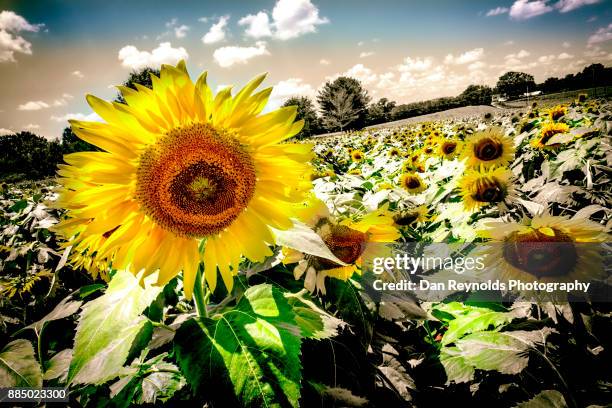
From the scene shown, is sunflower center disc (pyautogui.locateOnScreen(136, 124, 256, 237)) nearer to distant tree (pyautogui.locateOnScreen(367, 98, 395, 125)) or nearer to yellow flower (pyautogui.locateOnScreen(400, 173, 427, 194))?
yellow flower (pyautogui.locateOnScreen(400, 173, 427, 194))

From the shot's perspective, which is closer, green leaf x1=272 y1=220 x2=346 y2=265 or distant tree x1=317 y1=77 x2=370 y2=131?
green leaf x1=272 y1=220 x2=346 y2=265

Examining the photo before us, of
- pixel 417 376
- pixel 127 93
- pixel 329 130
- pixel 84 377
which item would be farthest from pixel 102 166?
pixel 329 130

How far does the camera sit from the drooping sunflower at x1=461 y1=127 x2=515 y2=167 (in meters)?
3.47

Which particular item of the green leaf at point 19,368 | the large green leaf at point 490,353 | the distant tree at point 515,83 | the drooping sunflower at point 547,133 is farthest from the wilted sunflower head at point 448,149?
the distant tree at point 515,83

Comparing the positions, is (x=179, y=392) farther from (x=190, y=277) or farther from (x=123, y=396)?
(x=190, y=277)

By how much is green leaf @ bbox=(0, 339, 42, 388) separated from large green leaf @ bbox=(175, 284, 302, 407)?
0.68 m

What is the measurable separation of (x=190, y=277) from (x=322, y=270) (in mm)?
Answer: 467

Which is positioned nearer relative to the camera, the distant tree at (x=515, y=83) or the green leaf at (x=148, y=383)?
the green leaf at (x=148, y=383)

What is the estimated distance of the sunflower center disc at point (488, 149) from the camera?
346 cm

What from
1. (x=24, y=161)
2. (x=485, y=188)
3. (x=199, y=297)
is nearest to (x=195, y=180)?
(x=199, y=297)

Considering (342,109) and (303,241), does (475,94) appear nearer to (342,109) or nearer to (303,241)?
(342,109)

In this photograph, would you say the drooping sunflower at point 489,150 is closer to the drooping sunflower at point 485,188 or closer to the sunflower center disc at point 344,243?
the drooping sunflower at point 485,188

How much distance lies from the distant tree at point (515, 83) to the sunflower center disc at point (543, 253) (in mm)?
33834

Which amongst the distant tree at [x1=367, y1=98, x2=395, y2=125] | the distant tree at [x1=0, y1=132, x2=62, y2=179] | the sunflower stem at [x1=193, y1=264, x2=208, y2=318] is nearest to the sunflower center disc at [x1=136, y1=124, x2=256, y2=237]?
the sunflower stem at [x1=193, y1=264, x2=208, y2=318]
